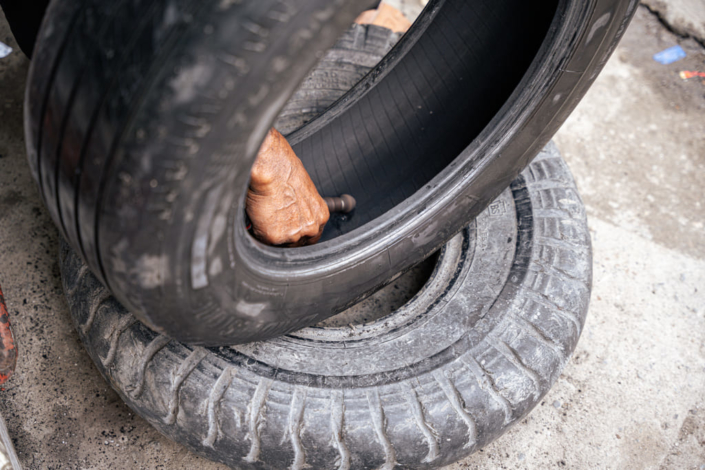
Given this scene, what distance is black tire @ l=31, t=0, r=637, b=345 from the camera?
59 centimetres

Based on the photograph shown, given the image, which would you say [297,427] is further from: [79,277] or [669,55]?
[669,55]

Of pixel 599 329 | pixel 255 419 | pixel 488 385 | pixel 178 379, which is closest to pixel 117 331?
pixel 178 379

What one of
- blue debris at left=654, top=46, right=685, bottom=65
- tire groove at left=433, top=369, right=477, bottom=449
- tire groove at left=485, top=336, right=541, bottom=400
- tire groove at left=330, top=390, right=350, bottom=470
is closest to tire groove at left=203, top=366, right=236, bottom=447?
tire groove at left=330, top=390, right=350, bottom=470

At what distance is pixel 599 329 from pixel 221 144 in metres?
1.45

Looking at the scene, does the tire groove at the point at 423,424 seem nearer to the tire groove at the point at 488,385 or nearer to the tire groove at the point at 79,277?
the tire groove at the point at 488,385

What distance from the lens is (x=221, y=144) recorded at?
24.9 inches

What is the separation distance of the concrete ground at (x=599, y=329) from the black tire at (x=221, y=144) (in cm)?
65

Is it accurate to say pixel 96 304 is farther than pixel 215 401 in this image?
Yes

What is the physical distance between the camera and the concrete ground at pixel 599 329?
1315mm

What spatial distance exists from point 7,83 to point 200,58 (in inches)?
75.7

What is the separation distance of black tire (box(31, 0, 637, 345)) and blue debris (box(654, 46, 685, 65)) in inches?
57.4

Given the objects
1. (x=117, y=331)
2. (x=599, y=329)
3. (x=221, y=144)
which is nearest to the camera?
(x=221, y=144)

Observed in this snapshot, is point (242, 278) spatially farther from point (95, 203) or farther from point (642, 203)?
point (642, 203)

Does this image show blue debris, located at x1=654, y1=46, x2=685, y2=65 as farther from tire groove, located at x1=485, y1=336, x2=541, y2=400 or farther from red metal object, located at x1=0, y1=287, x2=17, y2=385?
red metal object, located at x1=0, y1=287, x2=17, y2=385
